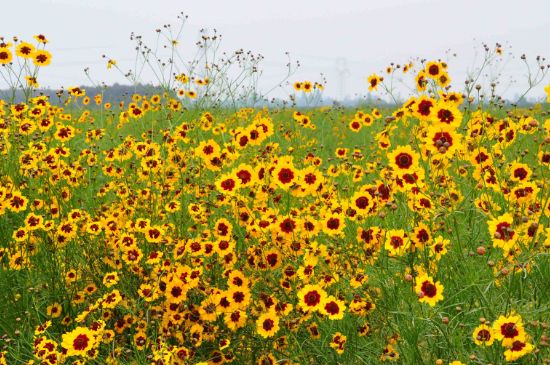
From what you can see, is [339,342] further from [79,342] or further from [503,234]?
[79,342]

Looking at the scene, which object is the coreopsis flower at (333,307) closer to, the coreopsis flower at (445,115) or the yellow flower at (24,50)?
the coreopsis flower at (445,115)

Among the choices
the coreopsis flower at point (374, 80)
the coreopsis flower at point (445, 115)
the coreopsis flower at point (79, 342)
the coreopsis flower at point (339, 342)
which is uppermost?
the coreopsis flower at point (374, 80)

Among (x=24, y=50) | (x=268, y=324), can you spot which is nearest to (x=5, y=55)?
(x=24, y=50)

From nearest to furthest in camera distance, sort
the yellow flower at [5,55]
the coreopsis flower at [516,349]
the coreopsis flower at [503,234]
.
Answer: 1. the coreopsis flower at [516,349]
2. the coreopsis flower at [503,234]
3. the yellow flower at [5,55]

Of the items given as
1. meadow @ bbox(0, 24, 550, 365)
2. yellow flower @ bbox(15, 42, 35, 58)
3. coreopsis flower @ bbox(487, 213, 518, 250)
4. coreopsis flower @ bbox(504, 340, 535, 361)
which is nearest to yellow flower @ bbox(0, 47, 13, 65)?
yellow flower @ bbox(15, 42, 35, 58)

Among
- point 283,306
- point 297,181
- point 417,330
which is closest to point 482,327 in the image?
point 417,330

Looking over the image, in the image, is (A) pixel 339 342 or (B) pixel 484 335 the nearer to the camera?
(B) pixel 484 335

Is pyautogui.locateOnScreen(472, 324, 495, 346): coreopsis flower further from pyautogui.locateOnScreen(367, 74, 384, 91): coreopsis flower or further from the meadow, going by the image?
pyautogui.locateOnScreen(367, 74, 384, 91): coreopsis flower

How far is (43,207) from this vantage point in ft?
11.0

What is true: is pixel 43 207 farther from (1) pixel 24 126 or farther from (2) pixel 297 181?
(2) pixel 297 181

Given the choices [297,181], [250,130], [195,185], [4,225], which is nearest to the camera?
[297,181]

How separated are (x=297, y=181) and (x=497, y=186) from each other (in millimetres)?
1087

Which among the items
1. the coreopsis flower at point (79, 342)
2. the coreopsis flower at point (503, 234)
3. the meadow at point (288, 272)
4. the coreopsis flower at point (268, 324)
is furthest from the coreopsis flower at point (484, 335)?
the coreopsis flower at point (79, 342)

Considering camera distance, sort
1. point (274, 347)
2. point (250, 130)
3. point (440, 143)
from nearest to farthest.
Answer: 1. point (440, 143)
2. point (274, 347)
3. point (250, 130)
